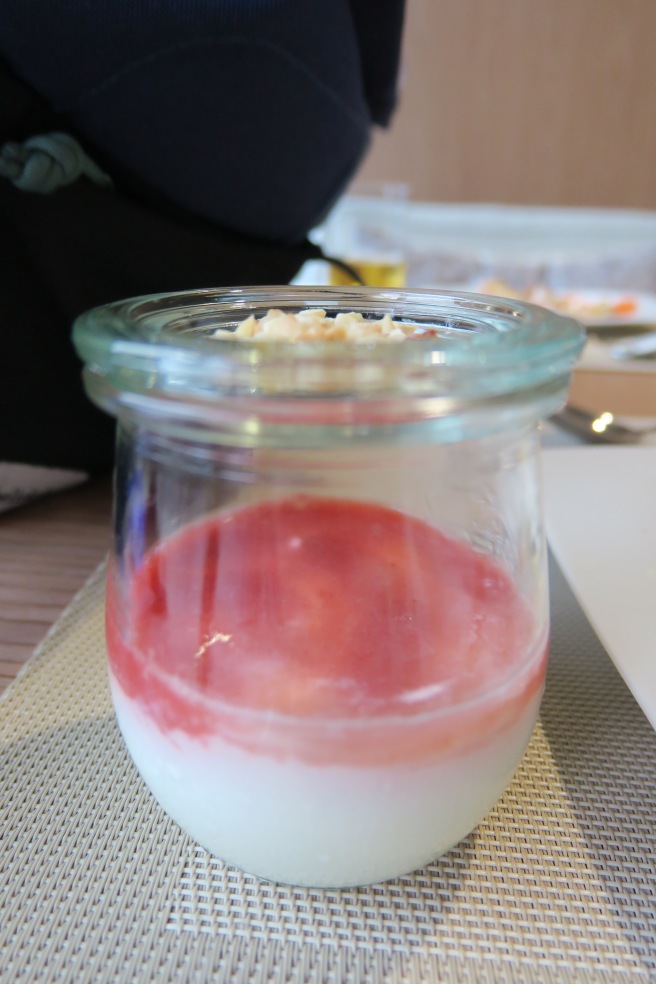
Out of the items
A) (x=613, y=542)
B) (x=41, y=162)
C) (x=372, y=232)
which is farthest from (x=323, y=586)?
(x=372, y=232)

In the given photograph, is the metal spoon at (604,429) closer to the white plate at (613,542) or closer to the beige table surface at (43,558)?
the white plate at (613,542)

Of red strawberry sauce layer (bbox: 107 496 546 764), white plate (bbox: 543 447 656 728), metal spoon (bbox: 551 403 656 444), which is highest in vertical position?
red strawberry sauce layer (bbox: 107 496 546 764)

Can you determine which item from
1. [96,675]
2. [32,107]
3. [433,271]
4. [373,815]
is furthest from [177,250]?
[433,271]

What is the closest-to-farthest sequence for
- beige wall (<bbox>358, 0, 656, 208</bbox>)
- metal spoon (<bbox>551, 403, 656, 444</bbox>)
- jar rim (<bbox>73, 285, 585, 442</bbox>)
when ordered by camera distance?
jar rim (<bbox>73, 285, 585, 442</bbox>), metal spoon (<bbox>551, 403, 656, 444</bbox>), beige wall (<bbox>358, 0, 656, 208</bbox>)

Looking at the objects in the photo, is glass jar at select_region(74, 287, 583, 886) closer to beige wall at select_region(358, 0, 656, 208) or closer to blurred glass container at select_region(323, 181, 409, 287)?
blurred glass container at select_region(323, 181, 409, 287)

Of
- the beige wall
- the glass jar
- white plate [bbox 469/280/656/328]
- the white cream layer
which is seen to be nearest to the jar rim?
the glass jar

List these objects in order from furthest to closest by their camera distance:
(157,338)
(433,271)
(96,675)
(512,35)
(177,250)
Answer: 1. (433,271)
2. (512,35)
3. (177,250)
4. (96,675)
5. (157,338)

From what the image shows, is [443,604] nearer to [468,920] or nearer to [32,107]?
[468,920]
